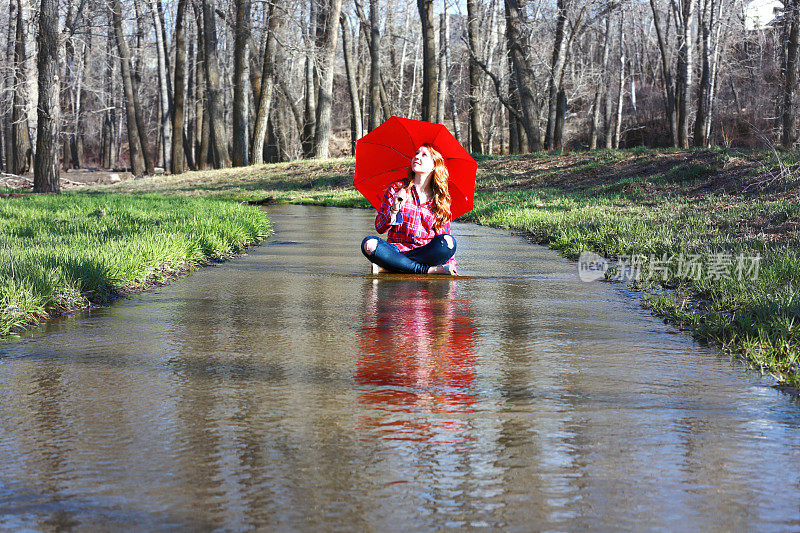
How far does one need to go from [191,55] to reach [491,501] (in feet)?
175

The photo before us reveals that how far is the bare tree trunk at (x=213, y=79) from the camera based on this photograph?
33062mm

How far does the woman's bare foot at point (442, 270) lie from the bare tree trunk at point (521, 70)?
2233 centimetres

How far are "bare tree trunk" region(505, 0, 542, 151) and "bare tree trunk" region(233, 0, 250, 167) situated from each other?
9506 millimetres

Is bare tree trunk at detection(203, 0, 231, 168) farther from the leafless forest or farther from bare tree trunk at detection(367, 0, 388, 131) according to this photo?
bare tree trunk at detection(367, 0, 388, 131)

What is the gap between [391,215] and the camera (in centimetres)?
748

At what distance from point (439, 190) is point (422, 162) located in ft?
0.98

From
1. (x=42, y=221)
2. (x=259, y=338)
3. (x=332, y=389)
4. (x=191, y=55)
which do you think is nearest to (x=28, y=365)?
(x=259, y=338)

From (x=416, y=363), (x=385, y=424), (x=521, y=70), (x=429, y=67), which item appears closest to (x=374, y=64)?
(x=429, y=67)

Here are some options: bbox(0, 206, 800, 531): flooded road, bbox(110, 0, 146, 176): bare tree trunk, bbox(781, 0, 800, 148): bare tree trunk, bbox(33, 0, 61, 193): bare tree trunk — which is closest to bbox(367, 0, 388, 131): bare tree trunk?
bbox(110, 0, 146, 176): bare tree trunk

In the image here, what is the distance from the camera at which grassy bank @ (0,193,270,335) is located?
5.50m

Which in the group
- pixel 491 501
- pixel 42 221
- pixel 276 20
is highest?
pixel 276 20

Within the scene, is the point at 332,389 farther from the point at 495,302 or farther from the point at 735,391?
the point at 495,302

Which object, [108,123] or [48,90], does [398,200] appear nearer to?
[48,90]

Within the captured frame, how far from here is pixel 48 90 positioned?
1795cm
